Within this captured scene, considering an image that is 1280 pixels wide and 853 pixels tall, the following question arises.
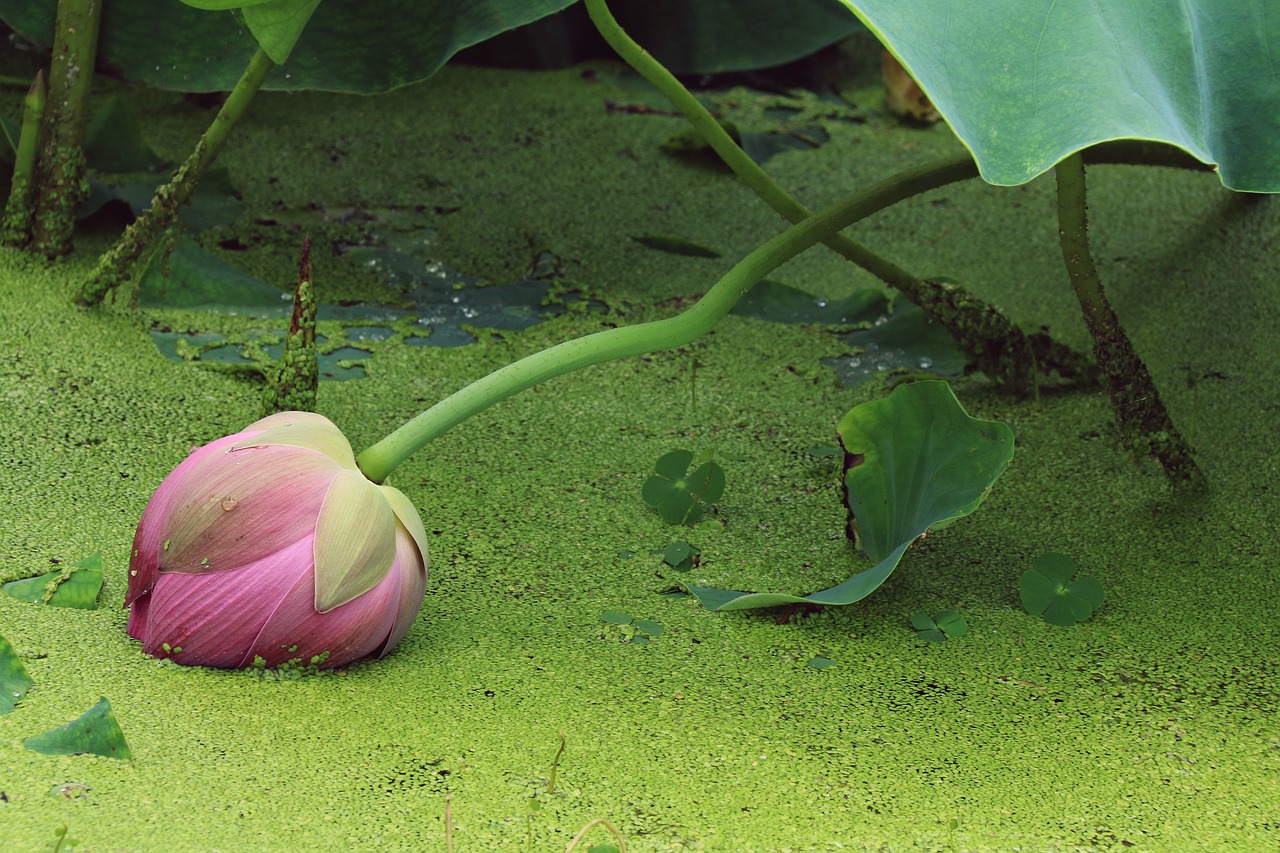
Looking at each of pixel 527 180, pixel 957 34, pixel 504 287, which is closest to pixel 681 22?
pixel 527 180

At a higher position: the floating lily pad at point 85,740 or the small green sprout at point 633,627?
the floating lily pad at point 85,740

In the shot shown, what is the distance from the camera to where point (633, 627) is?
874mm

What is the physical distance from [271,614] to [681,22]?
1768 millimetres

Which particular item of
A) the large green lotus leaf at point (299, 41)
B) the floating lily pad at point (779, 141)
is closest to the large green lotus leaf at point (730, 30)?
the floating lily pad at point (779, 141)

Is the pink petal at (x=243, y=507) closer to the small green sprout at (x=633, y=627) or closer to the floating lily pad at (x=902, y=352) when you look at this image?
the small green sprout at (x=633, y=627)

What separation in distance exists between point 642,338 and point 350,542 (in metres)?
0.29

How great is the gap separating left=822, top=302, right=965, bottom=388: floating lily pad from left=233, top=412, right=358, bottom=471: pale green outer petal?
71 centimetres

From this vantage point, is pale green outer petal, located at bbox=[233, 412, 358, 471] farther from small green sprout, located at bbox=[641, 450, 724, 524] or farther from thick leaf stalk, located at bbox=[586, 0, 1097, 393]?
thick leaf stalk, located at bbox=[586, 0, 1097, 393]

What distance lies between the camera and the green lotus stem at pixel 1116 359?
987 mm

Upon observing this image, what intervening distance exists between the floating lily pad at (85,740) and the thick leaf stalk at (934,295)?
680 millimetres

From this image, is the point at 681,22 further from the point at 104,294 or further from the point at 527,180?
the point at 104,294

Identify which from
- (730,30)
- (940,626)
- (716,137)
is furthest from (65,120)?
(730,30)

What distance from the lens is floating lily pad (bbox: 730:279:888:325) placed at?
4.89 ft

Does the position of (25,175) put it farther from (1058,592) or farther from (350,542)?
(1058,592)
